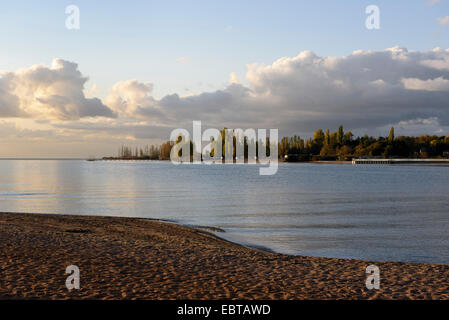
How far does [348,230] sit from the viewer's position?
25234 millimetres

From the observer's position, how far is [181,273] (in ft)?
39.7

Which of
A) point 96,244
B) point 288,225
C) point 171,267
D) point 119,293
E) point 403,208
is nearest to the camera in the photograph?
point 119,293

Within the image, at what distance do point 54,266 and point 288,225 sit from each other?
1744 cm

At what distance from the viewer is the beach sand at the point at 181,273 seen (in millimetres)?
10148

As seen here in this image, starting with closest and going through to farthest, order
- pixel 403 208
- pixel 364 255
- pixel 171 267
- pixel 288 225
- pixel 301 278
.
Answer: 1. pixel 301 278
2. pixel 171 267
3. pixel 364 255
4. pixel 288 225
5. pixel 403 208

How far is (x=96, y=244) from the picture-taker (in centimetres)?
1623

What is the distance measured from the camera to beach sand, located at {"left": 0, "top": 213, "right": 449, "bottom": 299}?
10.1m
